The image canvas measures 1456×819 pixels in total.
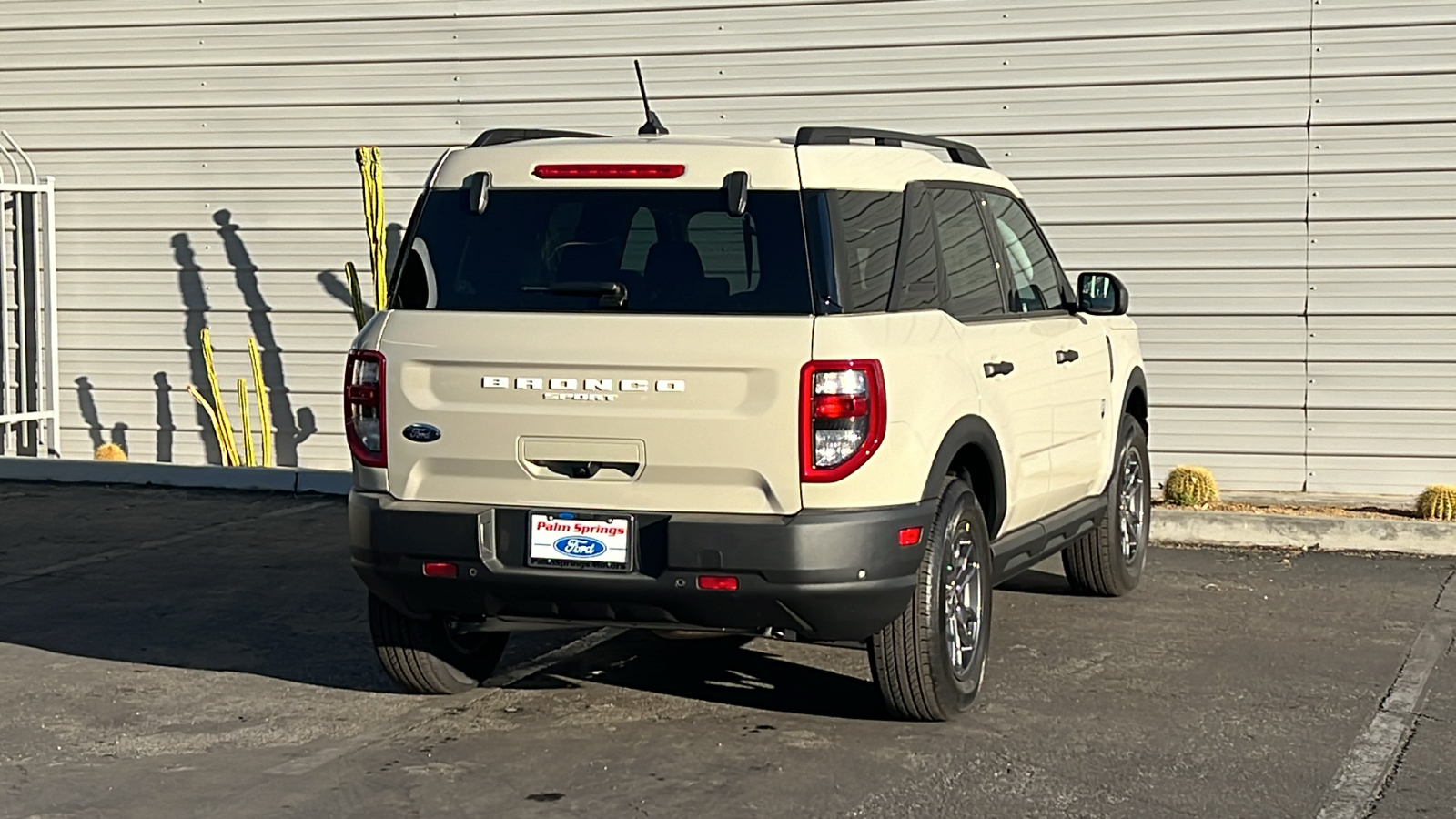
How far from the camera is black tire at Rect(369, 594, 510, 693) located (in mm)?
6367

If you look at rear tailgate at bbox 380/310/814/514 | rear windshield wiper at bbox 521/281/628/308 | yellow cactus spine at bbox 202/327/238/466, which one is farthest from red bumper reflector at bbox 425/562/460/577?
yellow cactus spine at bbox 202/327/238/466

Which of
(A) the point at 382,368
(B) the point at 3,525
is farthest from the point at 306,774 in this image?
(B) the point at 3,525

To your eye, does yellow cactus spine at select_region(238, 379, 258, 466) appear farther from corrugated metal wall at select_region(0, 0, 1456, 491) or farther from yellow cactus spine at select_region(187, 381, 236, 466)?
corrugated metal wall at select_region(0, 0, 1456, 491)

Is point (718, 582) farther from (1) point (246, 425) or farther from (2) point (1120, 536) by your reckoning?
(1) point (246, 425)

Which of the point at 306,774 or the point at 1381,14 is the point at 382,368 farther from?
the point at 1381,14

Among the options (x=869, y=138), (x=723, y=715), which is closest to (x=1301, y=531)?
(x=869, y=138)

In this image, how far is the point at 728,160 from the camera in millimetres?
5891

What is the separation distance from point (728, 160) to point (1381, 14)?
639 centimetres

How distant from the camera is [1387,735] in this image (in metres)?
6.03

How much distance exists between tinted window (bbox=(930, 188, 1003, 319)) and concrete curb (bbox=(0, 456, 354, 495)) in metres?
5.90

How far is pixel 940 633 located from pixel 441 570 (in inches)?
61.3

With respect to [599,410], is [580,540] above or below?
below

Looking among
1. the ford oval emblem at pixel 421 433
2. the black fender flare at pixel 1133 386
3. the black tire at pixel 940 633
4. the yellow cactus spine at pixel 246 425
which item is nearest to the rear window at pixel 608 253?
the ford oval emblem at pixel 421 433

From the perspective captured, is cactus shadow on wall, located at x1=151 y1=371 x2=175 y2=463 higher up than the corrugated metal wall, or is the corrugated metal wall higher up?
the corrugated metal wall
